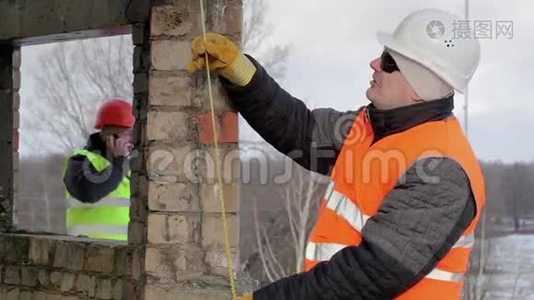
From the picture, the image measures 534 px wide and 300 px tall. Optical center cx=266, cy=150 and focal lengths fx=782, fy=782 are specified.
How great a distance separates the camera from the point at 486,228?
23.2m

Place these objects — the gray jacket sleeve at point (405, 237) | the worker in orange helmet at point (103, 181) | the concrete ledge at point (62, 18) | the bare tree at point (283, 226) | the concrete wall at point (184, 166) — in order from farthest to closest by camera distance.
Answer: the bare tree at point (283, 226) < the worker in orange helmet at point (103, 181) < the concrete ledge at point (62, 18) < the concrete wall at point (184, 166) < the gray jacket sleeve at point (405, 237)

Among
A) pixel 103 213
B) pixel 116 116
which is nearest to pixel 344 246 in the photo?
pixel 103 213

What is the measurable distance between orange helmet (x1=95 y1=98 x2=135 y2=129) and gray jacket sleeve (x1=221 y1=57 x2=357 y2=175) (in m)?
1.69

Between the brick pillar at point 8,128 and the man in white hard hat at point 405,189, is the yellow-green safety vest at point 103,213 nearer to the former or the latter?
the brick pillar at point 8,128

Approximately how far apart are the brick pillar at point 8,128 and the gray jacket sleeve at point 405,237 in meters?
2.63

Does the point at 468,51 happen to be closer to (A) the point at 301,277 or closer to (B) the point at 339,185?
(B) the point at 339,185

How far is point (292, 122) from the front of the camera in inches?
98.5

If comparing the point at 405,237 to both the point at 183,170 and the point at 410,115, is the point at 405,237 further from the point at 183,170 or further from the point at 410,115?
the point at 183,170

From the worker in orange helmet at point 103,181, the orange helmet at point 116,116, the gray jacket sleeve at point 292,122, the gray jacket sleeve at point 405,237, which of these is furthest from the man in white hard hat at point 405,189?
the orange helmet at point 116,116

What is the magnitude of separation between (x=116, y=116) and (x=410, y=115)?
2444 millimetres

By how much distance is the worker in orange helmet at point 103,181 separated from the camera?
12.8 feet

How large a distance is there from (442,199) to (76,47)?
783 inches

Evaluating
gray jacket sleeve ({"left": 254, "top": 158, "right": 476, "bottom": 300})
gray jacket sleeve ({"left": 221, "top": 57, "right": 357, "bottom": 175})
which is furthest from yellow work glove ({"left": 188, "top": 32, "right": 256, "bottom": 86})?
gray jacket sleeve ({"left": 254, "top": 158, "right": 476, "bottom": 300})

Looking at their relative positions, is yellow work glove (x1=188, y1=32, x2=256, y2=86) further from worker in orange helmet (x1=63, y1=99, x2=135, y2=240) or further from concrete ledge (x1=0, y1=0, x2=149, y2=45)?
worker in orange helmet (x1=63, y1=99, x2=135, y2=240)
